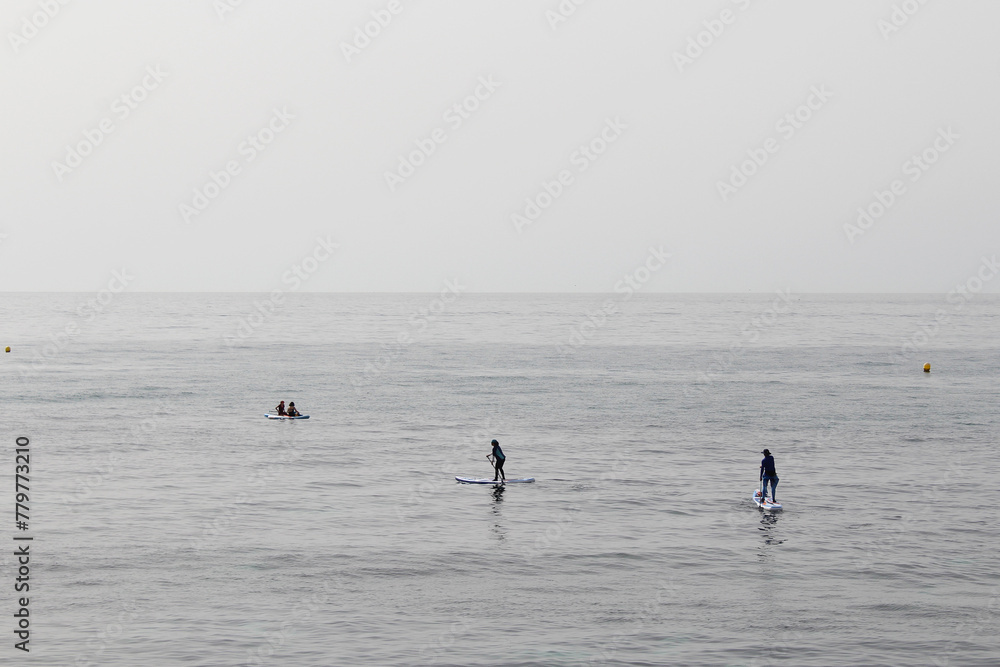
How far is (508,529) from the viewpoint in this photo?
30.4 metres

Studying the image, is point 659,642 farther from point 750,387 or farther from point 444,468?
point 750,387

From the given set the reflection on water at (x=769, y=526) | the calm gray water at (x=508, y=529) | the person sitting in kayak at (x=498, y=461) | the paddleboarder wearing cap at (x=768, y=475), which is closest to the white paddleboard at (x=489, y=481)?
the person sitting in kayak at (x=498, y=461)

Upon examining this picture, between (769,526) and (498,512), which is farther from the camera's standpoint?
(498,512)

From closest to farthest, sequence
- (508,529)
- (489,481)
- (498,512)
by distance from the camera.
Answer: (508,529) < (498,512) < (489,481)

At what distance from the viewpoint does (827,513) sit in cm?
3306

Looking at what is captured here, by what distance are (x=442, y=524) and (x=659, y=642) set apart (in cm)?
1189

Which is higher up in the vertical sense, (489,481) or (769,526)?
(489,481)

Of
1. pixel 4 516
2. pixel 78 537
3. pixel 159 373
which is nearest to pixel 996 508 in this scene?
pixel 78 537

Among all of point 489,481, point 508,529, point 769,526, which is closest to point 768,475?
point 769,526

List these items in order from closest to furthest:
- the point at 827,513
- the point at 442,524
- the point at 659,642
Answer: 1. the point at 659,642
2. the point at 442,524
3. the point at 827,513

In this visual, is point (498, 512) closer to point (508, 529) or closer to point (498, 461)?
point (508, 529)

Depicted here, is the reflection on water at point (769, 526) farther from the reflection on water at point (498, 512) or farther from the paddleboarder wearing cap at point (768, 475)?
the reflection on water at point (498, 512)

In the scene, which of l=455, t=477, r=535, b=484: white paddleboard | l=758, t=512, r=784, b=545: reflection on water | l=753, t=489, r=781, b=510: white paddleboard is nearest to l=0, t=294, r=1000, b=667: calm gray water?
l=758, t=512, r=784, b=545: reflection on water

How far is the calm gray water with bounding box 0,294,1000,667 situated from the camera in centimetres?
2062
